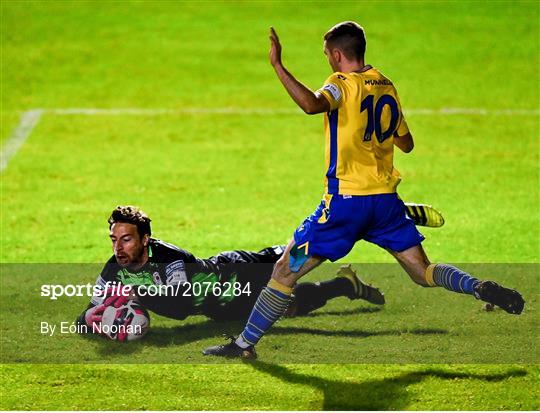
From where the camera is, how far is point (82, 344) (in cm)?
1163

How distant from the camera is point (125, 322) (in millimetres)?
11680

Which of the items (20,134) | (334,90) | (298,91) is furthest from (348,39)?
(20,134)

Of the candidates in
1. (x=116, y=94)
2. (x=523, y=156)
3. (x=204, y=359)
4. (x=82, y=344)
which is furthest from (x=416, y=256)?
(x=116, y=94)

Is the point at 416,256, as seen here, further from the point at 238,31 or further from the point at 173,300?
the point at 238,31

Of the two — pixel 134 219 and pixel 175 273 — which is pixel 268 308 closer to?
pixel 175 273

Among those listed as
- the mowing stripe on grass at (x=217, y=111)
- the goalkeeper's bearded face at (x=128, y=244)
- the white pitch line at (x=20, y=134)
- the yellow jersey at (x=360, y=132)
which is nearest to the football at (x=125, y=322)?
the goalkeeper's bearded face at (x=128, y=244)

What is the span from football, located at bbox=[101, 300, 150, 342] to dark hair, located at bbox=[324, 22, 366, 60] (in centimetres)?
286

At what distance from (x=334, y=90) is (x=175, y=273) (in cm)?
245

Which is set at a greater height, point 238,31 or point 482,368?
point 238,31

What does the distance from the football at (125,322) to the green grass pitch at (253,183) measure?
0.39ft

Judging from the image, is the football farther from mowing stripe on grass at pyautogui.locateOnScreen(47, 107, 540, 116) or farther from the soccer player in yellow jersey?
mowing stripe on grass at pyautogui.locateOnScreen(47, 107, 540, 116)

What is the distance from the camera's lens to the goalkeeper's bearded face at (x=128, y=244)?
11742mm

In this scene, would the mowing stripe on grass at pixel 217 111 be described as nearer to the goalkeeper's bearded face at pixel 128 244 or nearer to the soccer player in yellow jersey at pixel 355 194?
the goalkeeper's bearded face at pixel 128 244

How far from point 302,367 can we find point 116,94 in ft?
52.6
